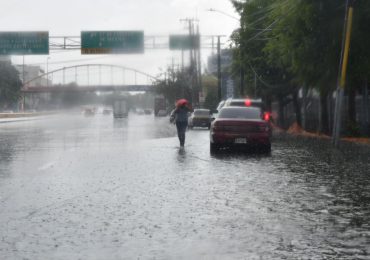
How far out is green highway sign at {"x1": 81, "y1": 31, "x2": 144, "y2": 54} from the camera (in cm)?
5128

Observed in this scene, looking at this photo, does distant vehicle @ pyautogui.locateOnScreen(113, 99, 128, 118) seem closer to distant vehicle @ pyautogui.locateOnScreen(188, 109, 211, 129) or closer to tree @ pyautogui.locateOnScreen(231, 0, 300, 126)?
tree @ pyautogui.locateOnScreen(231, 0, 300, 126)

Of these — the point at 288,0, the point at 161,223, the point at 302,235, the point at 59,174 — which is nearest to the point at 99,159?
the point at 59,174

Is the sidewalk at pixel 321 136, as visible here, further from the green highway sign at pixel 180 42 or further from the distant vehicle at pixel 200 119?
the green highway sign at pixel 180 42

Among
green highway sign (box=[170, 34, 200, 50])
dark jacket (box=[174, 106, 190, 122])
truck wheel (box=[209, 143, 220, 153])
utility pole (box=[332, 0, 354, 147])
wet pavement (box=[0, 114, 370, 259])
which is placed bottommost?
wet pavement (box=[0, 114, 370, 259])

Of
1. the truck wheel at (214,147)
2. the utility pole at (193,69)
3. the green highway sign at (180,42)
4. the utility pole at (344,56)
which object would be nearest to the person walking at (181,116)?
the truck wheel at (214,147)

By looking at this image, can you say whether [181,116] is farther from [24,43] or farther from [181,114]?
[24,43]

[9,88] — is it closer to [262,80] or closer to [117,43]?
[117,43]

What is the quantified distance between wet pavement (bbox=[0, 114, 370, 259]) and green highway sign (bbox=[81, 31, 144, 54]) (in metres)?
35.3

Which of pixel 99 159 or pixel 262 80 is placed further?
pixel 262 80

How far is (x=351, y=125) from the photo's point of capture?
32156 millimetres

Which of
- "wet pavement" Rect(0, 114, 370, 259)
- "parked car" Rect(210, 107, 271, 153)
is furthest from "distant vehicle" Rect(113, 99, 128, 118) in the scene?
"wet pavement" Rect(0, 114, 370, 259)

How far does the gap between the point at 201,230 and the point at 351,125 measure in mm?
25822

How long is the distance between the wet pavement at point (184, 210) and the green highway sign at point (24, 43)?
36.6 m

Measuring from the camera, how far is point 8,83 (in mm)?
117562
